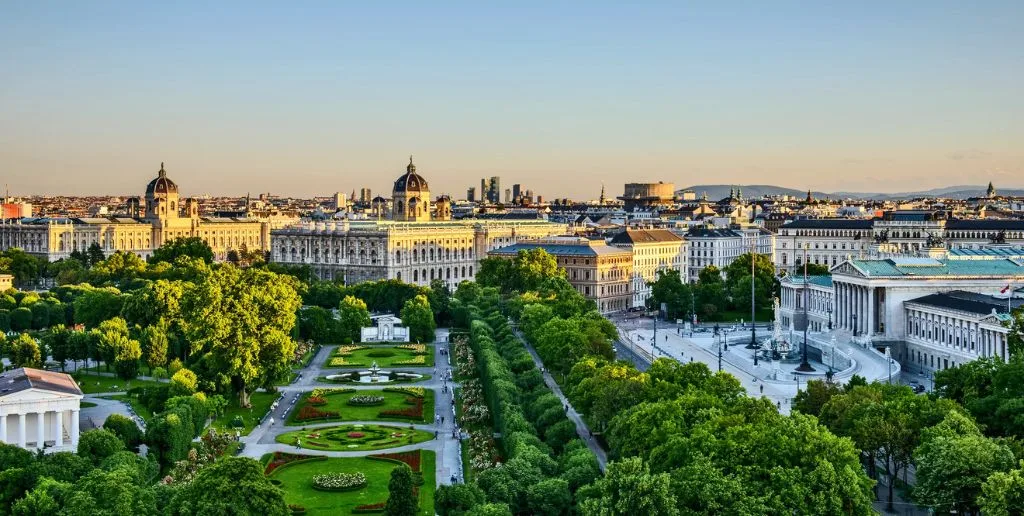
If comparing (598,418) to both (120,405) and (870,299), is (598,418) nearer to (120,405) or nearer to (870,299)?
(120,405)

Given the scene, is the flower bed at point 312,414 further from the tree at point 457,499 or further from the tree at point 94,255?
the tree at point 94,255

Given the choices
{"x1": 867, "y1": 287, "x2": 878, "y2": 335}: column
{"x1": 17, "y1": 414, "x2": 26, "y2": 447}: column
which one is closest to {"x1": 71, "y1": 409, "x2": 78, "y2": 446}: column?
{"x1": 17, "y1": 414, "x2": 26, "y2": 447}: column

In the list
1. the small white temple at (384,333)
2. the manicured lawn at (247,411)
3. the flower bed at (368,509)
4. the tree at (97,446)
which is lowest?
the flower bed at (368,509)

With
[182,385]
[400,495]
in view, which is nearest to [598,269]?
[182,385]

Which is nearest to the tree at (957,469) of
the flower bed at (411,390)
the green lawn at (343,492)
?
the green lawn at (343,492)

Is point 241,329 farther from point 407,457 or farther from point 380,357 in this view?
point 380,357
